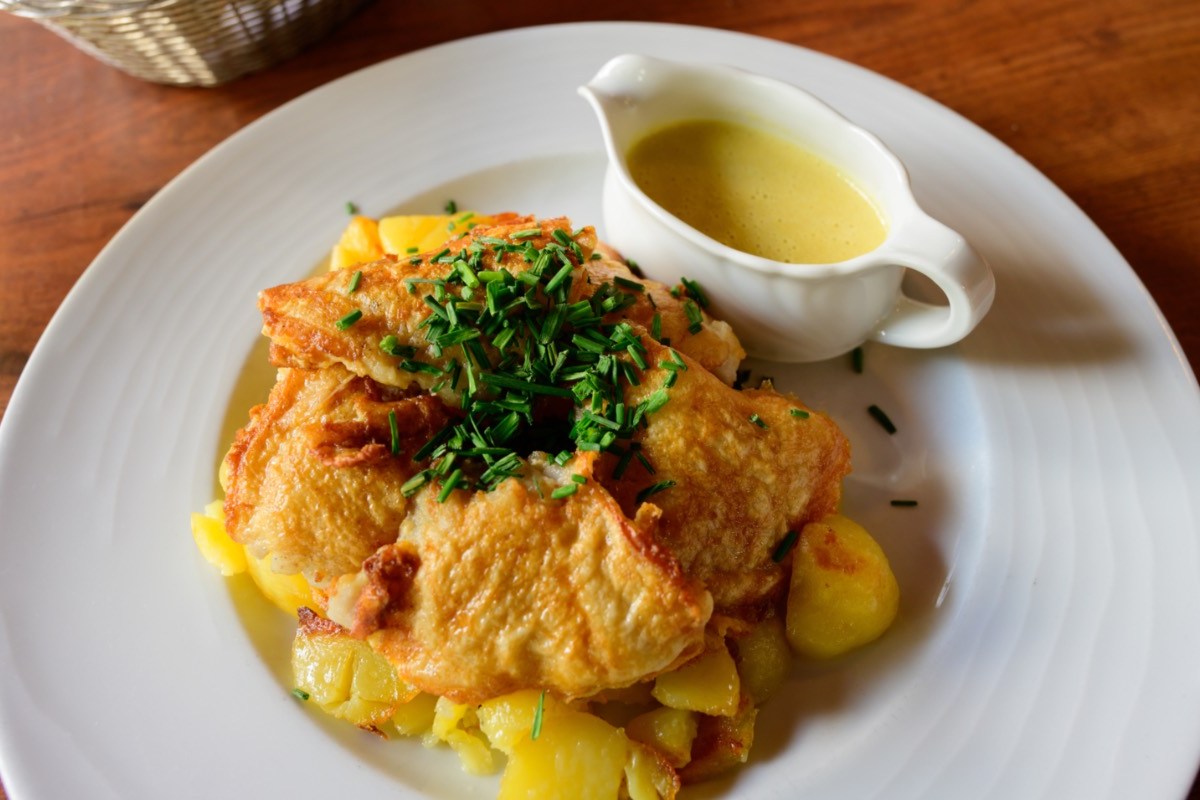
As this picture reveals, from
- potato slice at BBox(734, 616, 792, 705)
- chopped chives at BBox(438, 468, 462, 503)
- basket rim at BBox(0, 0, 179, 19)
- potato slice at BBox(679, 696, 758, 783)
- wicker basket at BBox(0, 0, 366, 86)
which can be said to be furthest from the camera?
wicker basket at BBox(0, 0, 366, 86)

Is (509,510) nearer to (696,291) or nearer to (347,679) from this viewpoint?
(347,679)

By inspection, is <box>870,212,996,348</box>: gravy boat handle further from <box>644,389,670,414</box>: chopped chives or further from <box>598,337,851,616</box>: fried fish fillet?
<box>644,389,670,414</box>: chopped chives

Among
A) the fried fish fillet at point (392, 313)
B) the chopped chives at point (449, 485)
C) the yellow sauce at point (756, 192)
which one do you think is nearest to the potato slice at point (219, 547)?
the fried fish fillet at point (392, 313)

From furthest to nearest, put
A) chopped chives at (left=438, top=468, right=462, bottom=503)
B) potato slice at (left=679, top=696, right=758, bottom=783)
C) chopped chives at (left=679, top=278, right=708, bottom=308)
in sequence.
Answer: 1. chopped chives at (left=679, top=278, right=708, bottom=308)
2. potato slice at (left=679, top=696, right=758, bottom=783)
3. chopped chives at (left=438, top=468, right=462, bottom=503)

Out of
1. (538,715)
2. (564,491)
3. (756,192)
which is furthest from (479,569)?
(756,192)

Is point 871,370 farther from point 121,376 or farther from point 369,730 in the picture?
point 121,376

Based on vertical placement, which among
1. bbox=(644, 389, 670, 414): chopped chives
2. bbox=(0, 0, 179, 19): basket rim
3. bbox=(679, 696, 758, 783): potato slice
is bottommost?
bbox=(679, 696, 758, 783): potato slice

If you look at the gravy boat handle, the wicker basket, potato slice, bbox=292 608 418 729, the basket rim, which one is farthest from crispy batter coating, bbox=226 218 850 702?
the wicker basket
